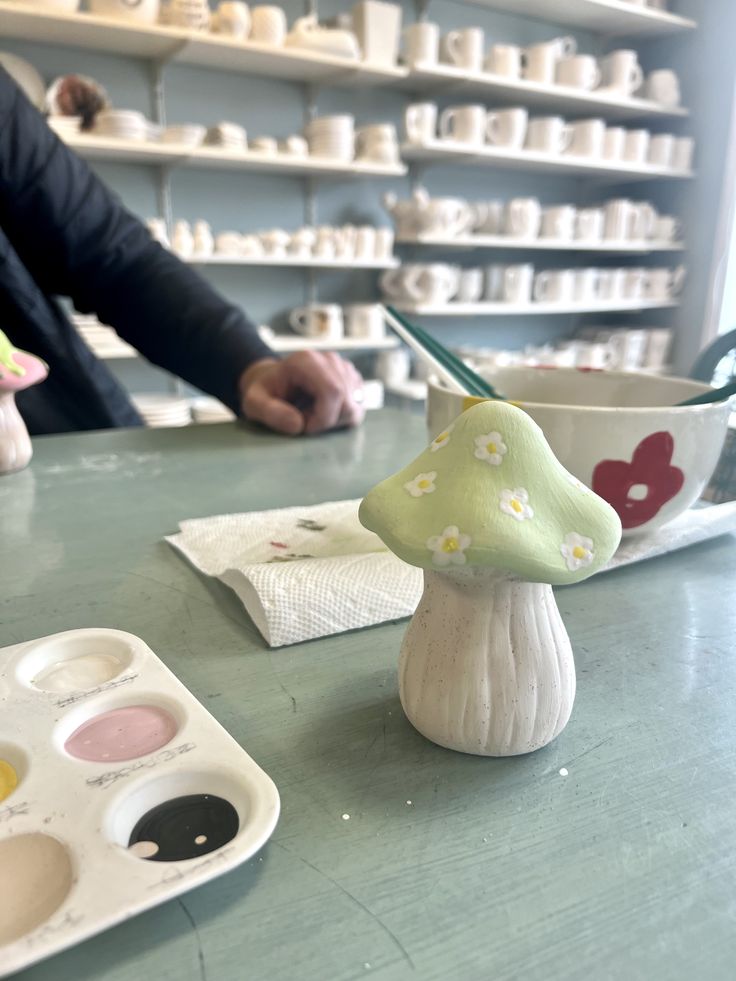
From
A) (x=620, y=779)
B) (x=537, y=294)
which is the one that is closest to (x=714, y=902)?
(x=620, y=779)

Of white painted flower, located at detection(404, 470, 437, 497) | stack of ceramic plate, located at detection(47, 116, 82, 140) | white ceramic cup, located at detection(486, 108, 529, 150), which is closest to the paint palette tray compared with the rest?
white painted flower, located at detection(404, 470, 437, 497)

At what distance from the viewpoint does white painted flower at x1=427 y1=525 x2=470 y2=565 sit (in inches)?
9.0

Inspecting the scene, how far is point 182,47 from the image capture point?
1556mm

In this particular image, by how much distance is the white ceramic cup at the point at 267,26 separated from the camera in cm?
159

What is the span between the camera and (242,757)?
0.24 metres

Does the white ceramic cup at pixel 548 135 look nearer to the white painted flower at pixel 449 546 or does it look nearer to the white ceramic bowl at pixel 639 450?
the white ceramic bowl at pixel 639 450

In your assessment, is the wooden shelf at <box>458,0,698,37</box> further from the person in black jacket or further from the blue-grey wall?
the person in black jacket

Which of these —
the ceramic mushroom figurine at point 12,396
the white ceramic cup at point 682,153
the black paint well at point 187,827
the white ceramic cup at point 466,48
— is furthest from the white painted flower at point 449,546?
the white ceramic cup at point 682,153

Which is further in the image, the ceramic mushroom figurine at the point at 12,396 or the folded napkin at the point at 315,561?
the ceramic mushroom figurine at the point at 12,396

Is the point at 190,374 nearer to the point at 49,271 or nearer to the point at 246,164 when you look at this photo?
the point at 49,271

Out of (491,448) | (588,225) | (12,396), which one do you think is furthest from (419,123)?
(491,448)

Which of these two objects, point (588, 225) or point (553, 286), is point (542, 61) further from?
point (553, 286)

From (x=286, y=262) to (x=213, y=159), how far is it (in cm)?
28

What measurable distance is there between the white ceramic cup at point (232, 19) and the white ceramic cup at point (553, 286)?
3.44ft
